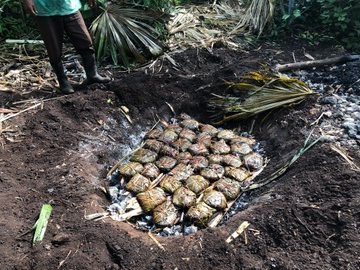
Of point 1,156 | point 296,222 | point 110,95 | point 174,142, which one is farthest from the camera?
point 110,95

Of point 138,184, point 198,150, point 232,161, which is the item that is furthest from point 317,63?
point 138,184

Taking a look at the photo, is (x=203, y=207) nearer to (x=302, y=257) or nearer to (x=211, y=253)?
(x=211, y=253)

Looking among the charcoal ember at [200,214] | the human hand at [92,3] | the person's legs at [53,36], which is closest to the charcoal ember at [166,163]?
the charcoal ember at [200,214]

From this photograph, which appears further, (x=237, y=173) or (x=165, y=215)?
(x=237, y=173)

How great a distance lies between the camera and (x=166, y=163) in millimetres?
4098

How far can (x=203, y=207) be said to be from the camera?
357 centimetres

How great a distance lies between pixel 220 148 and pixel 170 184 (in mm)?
815

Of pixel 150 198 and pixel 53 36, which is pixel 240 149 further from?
pixel 53 36

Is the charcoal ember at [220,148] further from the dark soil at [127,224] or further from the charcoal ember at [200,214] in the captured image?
the charcoal ember at [200,214]

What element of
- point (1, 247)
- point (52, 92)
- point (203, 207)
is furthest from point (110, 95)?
point (1, 247)

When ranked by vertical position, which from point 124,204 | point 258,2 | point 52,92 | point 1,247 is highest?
point 258,2

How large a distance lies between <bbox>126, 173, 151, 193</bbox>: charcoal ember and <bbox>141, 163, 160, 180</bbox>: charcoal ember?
0.06m

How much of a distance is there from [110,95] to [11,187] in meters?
1.73

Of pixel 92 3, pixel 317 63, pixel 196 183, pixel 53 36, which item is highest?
pixel 92 3
